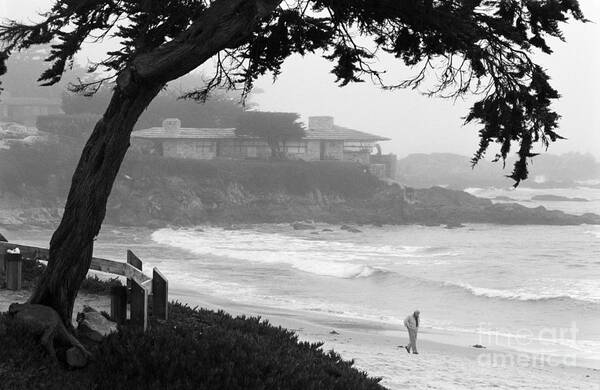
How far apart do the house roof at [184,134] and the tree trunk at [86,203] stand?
229ft

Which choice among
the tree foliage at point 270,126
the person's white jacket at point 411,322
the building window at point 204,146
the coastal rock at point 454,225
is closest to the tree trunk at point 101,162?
the person's white jacket at point 411,322

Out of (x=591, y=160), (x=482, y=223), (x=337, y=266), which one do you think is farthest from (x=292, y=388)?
(x=591, y=160)

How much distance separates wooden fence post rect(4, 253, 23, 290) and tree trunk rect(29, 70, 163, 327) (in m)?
4.62

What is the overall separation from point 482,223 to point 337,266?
119 feet

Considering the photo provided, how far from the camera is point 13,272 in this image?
12633 millimetres

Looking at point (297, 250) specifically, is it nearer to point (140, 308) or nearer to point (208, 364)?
point (140, 308)

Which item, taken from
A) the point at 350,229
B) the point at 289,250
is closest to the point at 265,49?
the point at 289,250

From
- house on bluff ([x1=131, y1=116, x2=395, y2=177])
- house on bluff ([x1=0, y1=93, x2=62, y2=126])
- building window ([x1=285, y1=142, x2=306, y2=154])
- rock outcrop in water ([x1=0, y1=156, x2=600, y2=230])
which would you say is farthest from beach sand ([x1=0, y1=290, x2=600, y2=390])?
house on bluff ([x1=0, y1=93, x2=62, y2=126])

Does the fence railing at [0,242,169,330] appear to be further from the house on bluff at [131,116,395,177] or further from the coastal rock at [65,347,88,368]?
the house on bluff at [131,116,395,177]

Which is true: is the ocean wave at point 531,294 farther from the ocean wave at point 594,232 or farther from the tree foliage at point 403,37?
the ocean wave at point 594,232

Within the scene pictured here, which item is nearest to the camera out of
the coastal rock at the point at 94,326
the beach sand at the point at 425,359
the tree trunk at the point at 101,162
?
the tree trunk at the point at 101,162

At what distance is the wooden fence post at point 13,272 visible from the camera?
41.4ft

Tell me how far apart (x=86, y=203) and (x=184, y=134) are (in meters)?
71.0

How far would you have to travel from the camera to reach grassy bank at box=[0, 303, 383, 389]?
7250mm
